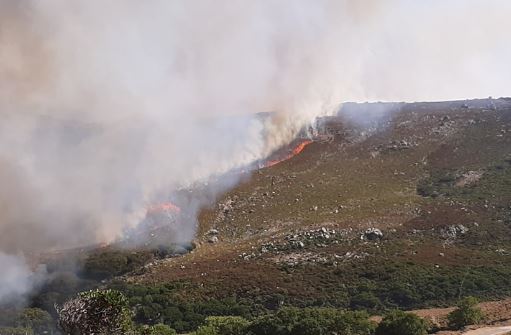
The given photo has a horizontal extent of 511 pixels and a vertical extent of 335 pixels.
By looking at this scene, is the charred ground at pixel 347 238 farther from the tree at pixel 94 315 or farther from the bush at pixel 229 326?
the tree at pixel 94 315

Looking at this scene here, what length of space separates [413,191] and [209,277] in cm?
3295

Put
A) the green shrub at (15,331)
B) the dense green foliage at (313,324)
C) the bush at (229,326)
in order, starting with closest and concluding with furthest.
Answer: the dense green foliage at (313,324) < the bush at (229,326) < the green shrub at (15,331)

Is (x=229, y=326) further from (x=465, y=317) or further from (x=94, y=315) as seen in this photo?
(x=94, y=315)

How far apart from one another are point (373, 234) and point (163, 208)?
24887 millimetres

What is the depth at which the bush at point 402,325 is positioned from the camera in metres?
39.2

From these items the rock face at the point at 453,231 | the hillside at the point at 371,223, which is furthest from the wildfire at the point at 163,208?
the rock face at the point at 453,231

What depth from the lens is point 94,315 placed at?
2609cm

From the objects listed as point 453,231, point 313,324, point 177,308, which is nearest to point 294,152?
point 453,231

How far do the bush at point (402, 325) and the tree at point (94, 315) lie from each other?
20217mm

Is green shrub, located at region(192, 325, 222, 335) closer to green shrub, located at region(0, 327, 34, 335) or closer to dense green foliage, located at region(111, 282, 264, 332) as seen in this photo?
dense green foliage, located at region(111, 282, 264, 332)

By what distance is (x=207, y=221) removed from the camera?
76188 mm

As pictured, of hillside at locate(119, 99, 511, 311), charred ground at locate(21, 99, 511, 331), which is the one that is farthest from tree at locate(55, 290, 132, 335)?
hillside at locate(119, 99, 511, 311)

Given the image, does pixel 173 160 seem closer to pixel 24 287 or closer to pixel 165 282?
pixel 165 282

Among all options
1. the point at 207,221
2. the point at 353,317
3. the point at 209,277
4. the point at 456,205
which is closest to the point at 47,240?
the point at 209,277
